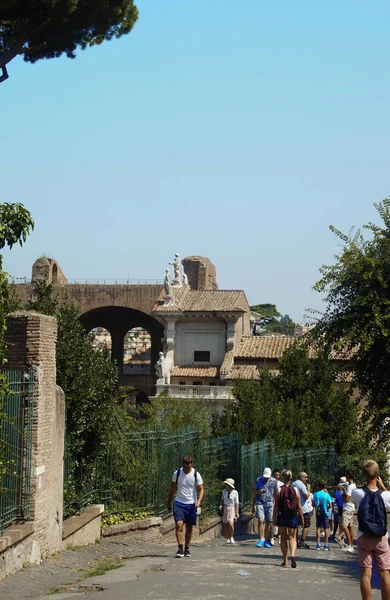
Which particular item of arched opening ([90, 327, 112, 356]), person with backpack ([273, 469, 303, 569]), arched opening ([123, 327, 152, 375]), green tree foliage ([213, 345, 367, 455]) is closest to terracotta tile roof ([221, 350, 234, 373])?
arched opening ([90, 327, 112, 356])

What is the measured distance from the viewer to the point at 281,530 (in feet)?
44.5

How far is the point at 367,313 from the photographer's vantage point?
23.0m

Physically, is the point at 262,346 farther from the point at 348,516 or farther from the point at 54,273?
the point at 348,516

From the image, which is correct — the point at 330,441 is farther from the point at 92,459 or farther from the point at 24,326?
the point at 24,326

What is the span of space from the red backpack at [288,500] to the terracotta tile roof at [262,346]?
40398 mm

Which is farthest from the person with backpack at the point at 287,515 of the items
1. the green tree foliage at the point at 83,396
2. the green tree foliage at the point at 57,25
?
the green tree foliage at the point at 57,25

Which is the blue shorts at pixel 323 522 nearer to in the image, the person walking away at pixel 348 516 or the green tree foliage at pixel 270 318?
the person walking away at pixel 348 516

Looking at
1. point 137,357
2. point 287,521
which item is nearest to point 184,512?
point 287,521

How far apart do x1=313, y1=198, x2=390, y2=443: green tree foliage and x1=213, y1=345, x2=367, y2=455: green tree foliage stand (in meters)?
7.52

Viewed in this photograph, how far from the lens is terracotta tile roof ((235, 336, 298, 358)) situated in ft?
181

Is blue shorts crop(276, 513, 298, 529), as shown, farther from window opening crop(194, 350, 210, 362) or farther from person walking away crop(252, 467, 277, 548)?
window opening crop(194, 350, 210, 362)

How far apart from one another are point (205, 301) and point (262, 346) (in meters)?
4.40

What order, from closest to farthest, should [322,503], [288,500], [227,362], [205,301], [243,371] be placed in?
[288,500] → [322,503] → [243,371] → [227,362] → [205,301]

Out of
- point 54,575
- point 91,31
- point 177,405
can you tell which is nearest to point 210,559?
point 54,575
